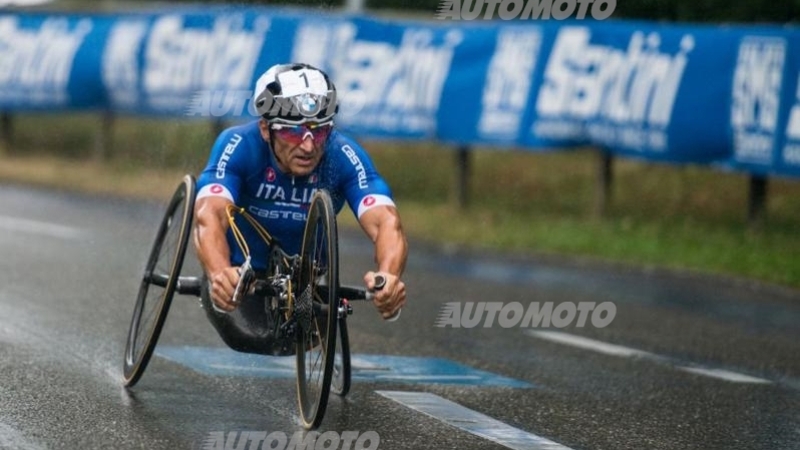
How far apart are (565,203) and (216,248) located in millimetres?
13646

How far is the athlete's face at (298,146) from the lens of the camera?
27.3 ft

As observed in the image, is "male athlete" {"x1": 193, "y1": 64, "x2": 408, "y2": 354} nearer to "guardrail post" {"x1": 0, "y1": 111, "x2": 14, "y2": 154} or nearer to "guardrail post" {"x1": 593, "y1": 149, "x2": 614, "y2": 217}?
"guardrail post" {"x1": 593, "y1": 149, "x2": 614, "y2": 217}

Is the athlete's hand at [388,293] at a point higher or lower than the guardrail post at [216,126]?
lower

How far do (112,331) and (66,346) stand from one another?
2.48ft

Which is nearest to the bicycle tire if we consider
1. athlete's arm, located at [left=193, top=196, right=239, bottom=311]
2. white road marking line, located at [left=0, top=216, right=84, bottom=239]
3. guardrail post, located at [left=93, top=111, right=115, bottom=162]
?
athlete's arm, located at [left=193, top=196, right=239, bottom=311]

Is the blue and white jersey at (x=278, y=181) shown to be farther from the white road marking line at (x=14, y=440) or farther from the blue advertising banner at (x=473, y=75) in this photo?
the blue advertising banner at (x=473, y=75)

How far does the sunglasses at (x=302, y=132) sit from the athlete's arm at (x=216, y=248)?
41 centimetres

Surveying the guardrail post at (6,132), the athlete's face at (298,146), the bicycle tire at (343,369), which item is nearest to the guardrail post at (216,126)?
the guardrail post at (6,132)

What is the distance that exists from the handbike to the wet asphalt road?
175mm

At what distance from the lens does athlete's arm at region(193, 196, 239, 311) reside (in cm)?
798

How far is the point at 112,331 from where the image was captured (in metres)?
10.8

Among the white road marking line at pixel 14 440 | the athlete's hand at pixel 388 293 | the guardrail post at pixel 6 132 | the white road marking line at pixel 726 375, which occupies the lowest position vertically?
the white road marking line at pixel 14 440

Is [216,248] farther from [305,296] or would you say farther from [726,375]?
[726,375]

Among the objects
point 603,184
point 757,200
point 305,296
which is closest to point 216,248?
point 305,296
